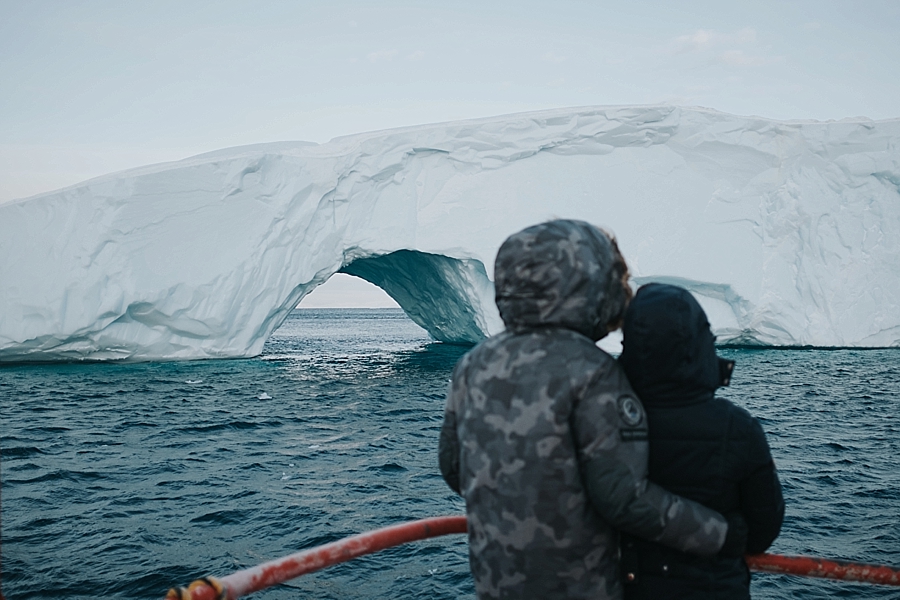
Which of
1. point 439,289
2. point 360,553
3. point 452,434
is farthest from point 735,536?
point 439,289

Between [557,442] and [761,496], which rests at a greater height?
[557,442]

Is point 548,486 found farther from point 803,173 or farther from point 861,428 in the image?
point 803,173

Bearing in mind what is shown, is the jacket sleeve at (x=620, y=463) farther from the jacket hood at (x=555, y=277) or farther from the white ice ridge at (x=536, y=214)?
the white ice ridge at (x=536, y=214)

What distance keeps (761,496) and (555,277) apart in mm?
705

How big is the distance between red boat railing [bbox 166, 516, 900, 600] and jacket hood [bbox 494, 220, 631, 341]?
76cm

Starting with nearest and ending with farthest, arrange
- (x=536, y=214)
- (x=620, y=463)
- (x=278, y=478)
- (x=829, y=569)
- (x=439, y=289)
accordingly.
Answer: (x=620, y=463)
(x=829, y=569)
(x=278, y=478)
(x=536, y=214)
(x=439, y=289)

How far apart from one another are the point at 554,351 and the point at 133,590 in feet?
16.1

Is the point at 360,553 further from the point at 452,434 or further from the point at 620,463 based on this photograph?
the point at 620,463

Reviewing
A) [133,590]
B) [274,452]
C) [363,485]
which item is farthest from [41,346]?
[133,590]

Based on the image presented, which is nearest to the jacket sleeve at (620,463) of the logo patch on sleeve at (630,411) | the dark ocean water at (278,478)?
the logo patch on sleeve at (630,411)

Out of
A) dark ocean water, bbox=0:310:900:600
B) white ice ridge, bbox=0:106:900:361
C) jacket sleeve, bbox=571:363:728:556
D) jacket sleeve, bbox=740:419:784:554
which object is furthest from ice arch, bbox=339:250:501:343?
jacket sleeve, bbox=571:363:728:556

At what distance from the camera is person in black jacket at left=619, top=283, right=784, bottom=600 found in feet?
5.03

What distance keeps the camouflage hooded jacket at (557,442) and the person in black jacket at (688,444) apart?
7 centimetres

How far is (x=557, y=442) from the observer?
4.75ft
